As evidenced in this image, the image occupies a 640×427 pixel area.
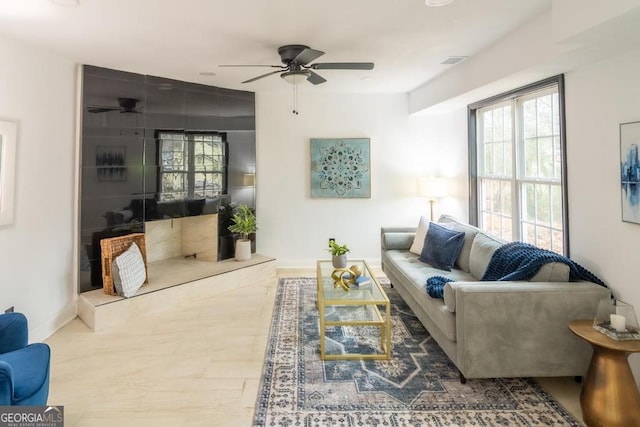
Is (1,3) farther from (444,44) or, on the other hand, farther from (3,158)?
(444,44)

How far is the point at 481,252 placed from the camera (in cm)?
341

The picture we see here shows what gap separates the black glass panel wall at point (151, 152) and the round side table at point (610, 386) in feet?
14.2

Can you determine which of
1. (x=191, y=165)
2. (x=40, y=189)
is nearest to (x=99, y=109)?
(x=40, y=189)

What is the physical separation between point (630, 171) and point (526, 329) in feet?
4.12

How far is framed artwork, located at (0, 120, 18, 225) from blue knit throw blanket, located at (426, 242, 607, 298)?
356cm

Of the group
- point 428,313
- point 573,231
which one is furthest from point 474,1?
point 428,313

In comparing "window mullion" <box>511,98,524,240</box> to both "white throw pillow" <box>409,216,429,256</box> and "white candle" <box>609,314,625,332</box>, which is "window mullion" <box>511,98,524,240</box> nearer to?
"white throw pillow" <box>409,216,429,256</box>

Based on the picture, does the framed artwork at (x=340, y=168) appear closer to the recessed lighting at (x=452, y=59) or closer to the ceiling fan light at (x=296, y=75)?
the recessed lighting at (x=452, y=59)

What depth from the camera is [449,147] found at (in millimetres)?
5395

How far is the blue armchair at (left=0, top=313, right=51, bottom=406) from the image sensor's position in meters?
1.76

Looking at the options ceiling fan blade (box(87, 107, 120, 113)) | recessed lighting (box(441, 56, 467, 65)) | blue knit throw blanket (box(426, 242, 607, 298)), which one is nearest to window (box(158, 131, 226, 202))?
ceiling fan blade (box(87, 107, 120, 113))

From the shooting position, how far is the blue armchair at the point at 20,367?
1759 millimetres

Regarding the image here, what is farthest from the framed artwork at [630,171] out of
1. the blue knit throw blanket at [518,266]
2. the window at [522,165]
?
the window at [522,165]

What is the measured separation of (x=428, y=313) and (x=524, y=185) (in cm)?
194
